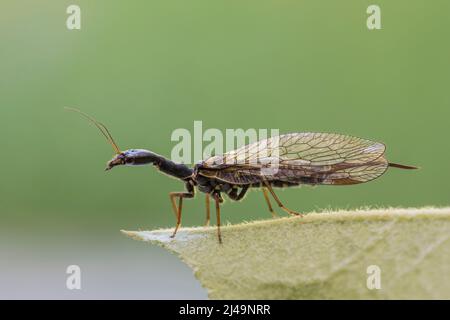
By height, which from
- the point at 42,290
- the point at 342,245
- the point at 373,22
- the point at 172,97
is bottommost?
the point at 42,290

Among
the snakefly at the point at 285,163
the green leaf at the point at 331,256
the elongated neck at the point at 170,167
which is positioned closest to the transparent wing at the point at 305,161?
the snakefly at the point at 285,163

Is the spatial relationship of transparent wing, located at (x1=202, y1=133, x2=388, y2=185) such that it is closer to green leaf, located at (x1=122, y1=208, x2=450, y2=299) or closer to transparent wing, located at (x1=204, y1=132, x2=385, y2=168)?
transparent wing, located at (x1=204, y1=132, x2=385, y2=168)

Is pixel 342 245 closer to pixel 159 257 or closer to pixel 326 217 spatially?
pixel 326 217

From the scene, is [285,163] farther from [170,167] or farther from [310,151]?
[170,167]

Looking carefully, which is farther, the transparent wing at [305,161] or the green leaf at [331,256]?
the transparent wing at [305,161]

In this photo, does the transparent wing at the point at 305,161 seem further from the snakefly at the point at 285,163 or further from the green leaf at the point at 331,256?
the green leaf at the point at 331,256

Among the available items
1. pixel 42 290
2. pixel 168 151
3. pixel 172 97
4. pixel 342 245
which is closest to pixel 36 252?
pixel 42 290
